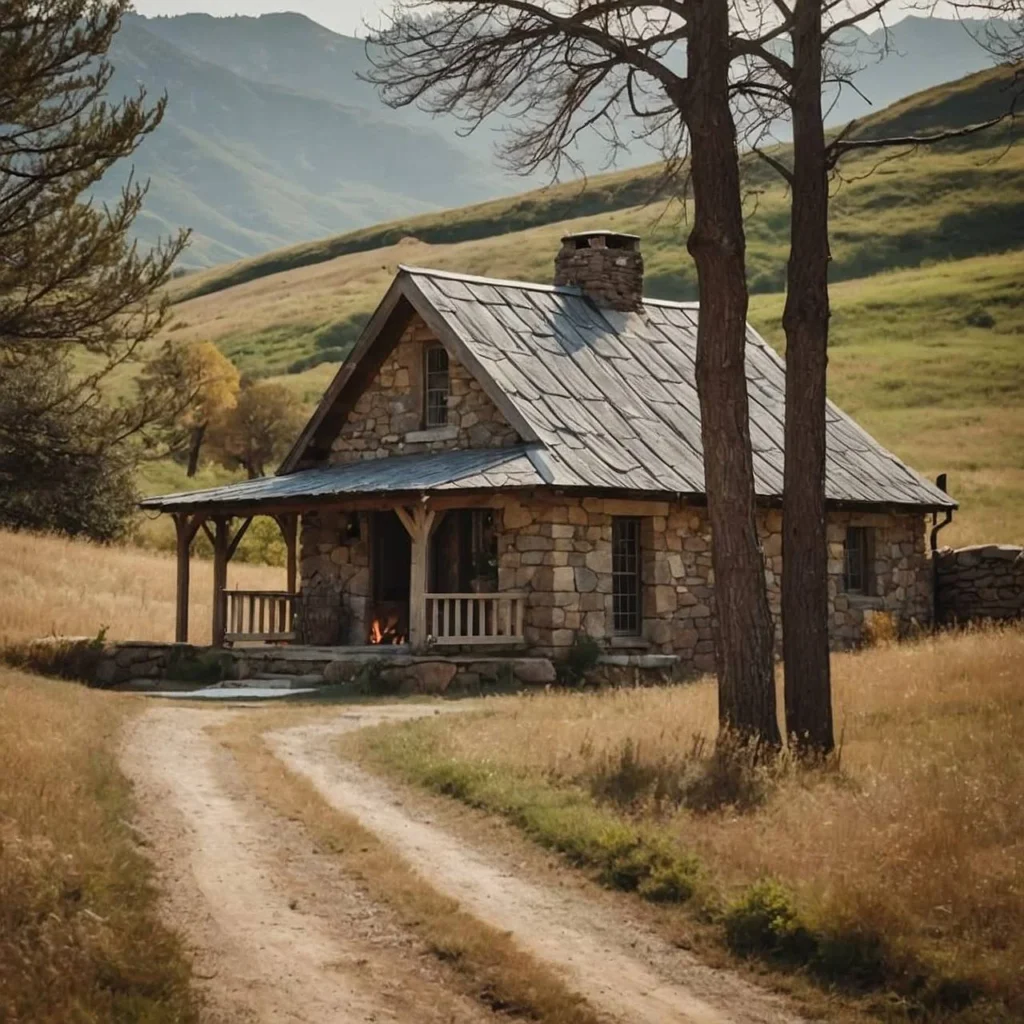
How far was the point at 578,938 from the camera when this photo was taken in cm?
850

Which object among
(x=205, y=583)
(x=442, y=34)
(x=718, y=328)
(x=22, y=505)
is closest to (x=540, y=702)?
(x=718, y=328)

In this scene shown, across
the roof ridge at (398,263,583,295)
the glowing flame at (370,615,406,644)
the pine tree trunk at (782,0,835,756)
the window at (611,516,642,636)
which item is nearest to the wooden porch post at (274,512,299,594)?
the glowing flame at (370,615,406,644)

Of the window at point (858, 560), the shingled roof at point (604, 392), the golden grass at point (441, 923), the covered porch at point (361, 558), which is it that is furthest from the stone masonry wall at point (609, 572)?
the golden grass at point (441, 923)

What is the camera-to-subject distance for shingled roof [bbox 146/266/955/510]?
2289cm

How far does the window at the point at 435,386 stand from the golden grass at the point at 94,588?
5.44 m

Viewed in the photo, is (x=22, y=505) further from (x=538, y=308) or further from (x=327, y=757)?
(x=327, y=757)

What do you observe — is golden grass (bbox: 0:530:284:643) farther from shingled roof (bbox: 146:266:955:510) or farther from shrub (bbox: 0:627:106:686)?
shingled roof (bbox: 146:266:955:510)

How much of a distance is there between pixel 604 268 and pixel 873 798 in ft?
62.8

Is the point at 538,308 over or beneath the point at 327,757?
over

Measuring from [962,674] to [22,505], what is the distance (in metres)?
26.9

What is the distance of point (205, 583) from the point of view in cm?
3322

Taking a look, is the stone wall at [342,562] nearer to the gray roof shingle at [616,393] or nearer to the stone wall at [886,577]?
the gray roof shingle at [616,393]

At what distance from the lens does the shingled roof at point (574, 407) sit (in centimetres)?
2289

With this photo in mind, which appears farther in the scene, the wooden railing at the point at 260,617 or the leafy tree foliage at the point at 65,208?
the wooden railing at the point at 260,617
